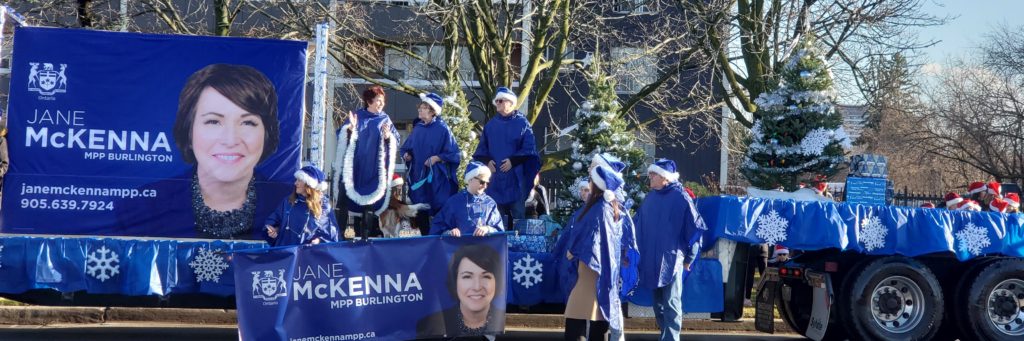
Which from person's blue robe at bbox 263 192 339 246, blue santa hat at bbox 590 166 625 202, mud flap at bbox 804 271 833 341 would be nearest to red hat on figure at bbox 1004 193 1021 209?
mud flap at bbox 804 271 833 341

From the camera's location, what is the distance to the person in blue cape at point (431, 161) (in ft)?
37.7

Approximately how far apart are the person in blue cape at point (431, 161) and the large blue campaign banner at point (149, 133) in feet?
5.12

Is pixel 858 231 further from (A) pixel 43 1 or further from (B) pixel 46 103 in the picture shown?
(A) pixel 43 1

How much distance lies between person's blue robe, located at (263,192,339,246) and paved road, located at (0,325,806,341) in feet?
7.07

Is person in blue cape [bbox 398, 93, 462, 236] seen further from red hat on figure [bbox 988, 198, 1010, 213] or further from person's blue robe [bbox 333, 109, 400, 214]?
red hat on figure [bbox 988, 198, 1010, 213]

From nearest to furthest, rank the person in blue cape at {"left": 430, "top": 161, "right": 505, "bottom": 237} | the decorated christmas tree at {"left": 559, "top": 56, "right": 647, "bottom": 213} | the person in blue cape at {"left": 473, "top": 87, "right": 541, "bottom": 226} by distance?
A: the person in blue cape at {"left": 430, "top": 161, "right": 505, "bottom": 237}, the person in blue cape at {"left": 473, "top": 87, "right": 541, "bottom": 226}, the decorated christmas tree at {"left": 559, "top": 56, "right": 647, "bottom": 213}

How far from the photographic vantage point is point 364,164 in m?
10.9

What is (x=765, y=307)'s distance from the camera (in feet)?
35.5

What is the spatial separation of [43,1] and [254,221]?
40.3ft

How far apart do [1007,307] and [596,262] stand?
14.9 feet

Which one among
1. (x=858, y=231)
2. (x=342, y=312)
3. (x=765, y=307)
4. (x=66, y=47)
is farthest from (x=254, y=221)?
(x=858, y=231)

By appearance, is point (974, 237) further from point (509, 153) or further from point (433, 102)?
point (433, 102)

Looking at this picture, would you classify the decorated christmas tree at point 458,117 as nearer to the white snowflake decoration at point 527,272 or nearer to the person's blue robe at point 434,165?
the person's blue robe at point 434,165

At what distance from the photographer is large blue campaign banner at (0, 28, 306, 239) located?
10.1 m
